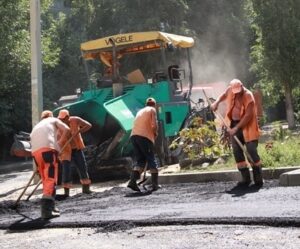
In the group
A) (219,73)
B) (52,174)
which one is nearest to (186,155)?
(52,174)

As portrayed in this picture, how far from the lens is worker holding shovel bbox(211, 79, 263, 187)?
8.22 metres

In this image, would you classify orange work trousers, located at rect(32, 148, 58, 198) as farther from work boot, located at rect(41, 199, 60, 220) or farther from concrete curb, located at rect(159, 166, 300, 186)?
concrete curb, located at rect(159, 166, 300, 186)

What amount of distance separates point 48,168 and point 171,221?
6.85 ft

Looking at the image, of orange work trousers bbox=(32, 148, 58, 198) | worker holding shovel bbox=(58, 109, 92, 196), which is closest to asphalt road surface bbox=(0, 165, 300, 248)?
orange work trousers bbox=(32, 148, 58, 198)

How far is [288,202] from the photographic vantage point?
6633 millimetres

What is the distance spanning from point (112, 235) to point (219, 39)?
26.5m

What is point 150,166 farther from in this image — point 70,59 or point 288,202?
point 70,59

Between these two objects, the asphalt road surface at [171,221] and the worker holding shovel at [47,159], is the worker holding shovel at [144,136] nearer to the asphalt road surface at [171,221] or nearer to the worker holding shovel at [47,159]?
the asphalt road surface at [171,221]

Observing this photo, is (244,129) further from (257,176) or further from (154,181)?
(154,181)

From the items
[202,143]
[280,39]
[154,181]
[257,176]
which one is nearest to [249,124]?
[257,176]

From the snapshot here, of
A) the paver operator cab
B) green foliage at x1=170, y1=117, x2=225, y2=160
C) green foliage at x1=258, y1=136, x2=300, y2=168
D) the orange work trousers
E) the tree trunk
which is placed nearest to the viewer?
the orange work trousers

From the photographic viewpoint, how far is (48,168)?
7500 mm

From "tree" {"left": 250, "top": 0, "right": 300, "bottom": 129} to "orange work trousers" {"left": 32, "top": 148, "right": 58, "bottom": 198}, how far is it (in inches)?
628

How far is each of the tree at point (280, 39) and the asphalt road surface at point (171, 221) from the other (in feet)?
46.7
